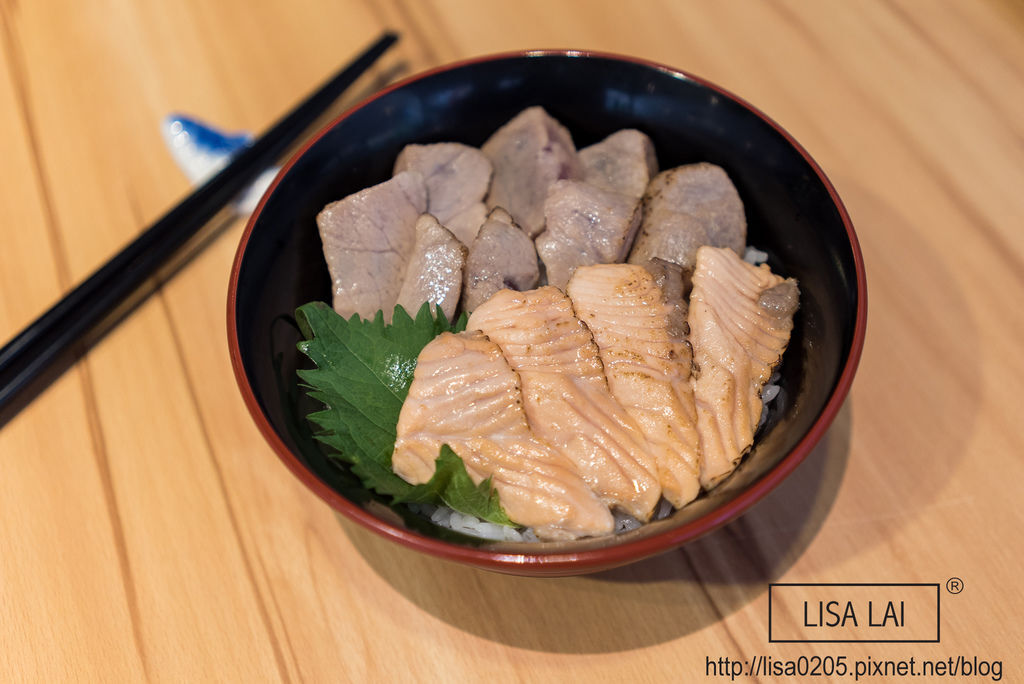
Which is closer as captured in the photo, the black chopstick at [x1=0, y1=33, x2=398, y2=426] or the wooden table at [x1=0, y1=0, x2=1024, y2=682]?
the wooden table at [x1=0, y1=0, x2=1024, y2=682]

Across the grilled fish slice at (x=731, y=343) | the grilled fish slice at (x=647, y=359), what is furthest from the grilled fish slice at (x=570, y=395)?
the grilled fish slice at (x=731, y=343)

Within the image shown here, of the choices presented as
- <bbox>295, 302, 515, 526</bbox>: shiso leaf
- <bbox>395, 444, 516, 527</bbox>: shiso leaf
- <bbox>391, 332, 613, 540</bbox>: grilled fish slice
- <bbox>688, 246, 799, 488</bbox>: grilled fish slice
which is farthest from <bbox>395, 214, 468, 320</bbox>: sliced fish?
<bbox>688, 246, 799, 488</bbox>: grilled fish slice

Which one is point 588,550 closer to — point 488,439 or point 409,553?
point 488,439

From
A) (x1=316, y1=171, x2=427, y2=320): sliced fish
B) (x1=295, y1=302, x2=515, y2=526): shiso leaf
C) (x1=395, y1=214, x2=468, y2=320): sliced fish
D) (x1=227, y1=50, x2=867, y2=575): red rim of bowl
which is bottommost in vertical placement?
(x1=227, y1=50, x2=867, y2=575): red rim of bowl

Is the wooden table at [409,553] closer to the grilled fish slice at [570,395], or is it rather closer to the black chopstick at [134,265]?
the black chopstick at [134,265]

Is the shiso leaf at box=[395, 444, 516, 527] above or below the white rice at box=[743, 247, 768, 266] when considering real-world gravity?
below

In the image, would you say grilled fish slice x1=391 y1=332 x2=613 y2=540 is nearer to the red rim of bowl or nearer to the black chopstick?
the red rim of bowl

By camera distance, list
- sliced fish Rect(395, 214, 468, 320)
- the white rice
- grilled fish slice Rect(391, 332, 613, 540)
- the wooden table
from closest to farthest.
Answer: grilled fish slice Rect(391, 332, 613, 540) < the wooden table < sliced fish Rect(395, 214, 468, 320) < the white rice

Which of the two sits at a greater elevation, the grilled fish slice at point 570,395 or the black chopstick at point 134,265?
the black chopstick at point 134,265
